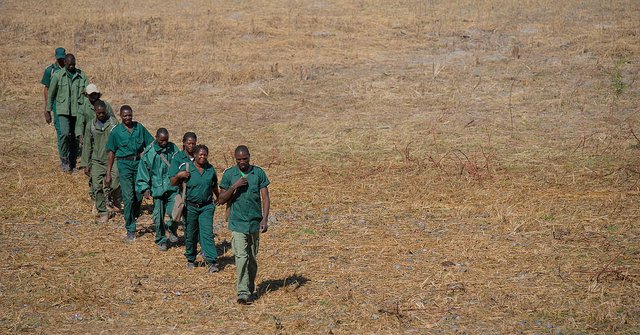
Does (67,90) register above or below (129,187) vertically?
above

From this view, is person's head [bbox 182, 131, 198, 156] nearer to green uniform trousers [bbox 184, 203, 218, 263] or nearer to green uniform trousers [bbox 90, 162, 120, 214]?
green uniform trousers [bbox 184, 203, 218, 263]

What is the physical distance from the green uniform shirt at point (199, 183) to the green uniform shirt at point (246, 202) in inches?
28.4

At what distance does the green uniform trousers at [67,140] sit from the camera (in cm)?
1370

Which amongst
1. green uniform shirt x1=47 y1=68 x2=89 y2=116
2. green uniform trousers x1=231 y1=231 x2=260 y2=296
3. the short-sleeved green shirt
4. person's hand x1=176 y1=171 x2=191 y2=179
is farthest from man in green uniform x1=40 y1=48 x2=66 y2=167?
green uniform trousers x1=231 y1=231 x2=260 y2=296

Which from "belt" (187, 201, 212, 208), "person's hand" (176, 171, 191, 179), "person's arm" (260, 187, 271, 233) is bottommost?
"belt" (187, 201, 212, 208)

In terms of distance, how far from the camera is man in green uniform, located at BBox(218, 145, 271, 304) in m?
8.41

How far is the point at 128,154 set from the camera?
10.7 metres

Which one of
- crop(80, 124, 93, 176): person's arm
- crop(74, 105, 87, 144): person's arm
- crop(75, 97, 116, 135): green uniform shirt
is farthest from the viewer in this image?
crop(74, 105, 87, 144): person's arm

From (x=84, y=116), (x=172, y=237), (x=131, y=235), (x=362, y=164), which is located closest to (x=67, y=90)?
(x=84, y=116)

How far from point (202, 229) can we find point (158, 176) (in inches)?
47.3

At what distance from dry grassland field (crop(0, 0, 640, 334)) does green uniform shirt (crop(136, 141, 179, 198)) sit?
813 mm

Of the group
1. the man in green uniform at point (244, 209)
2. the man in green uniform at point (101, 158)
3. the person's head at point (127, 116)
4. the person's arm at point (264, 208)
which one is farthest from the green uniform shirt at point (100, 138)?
the person's arm at point (264, 208)

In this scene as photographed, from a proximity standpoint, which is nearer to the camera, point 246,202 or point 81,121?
point 246,202

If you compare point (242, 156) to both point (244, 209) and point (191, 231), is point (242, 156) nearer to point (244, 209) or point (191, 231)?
point (244, 209)
